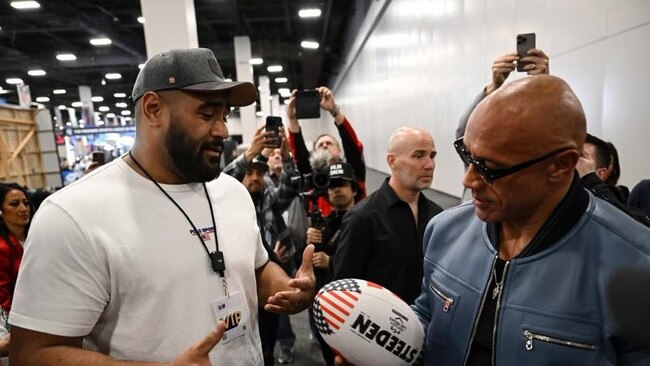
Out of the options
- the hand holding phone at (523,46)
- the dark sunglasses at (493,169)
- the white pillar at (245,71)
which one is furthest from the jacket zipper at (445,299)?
the white pillar at (245,71)

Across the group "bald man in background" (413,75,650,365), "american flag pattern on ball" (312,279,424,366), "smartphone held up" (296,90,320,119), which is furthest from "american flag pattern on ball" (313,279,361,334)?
"smartphone held up" (296,90,320,119)

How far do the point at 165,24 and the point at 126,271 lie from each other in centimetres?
358

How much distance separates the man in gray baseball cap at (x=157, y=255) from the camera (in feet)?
3.53

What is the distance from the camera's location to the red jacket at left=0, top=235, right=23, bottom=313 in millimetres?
2646

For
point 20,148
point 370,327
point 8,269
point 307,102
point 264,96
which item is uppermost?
point 264,96

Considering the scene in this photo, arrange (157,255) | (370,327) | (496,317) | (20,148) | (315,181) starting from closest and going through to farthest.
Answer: (496,317), (157,255), (370,327), (315,181), (20,148)

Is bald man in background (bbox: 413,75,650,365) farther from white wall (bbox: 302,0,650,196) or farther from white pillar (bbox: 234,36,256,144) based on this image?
white pillar (bbox: 234,36,256,144)

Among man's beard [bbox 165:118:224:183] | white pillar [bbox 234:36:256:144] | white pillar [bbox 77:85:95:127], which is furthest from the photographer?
white pillar [bbox 77:85:95:127]

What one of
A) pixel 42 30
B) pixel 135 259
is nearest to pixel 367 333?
pixel 135 259

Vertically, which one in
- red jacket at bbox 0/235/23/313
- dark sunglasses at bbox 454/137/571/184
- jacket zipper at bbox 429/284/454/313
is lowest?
red jacket at bbox 0/235/23/313

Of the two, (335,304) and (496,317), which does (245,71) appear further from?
(496,317)

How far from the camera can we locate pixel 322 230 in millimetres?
2879

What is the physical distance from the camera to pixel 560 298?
976mm

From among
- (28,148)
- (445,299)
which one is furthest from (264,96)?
(445,299)
